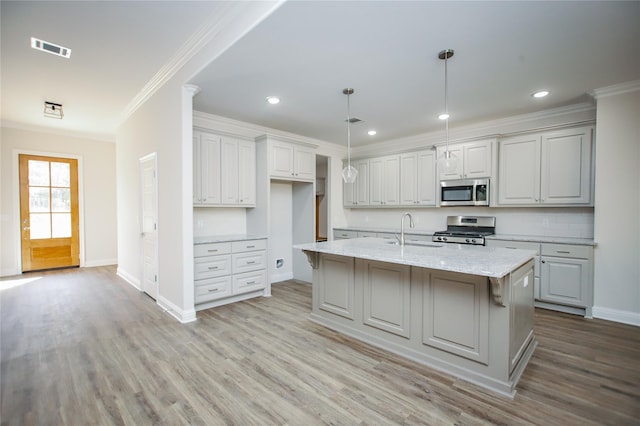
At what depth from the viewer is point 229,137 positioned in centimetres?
441

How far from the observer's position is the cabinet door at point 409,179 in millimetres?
5328

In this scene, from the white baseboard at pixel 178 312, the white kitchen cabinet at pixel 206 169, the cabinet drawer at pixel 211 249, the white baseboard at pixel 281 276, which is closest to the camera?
the white baseboard at pixel 178 312

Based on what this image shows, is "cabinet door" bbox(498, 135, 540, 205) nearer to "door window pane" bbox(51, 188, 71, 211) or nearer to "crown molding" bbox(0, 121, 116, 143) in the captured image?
"crown molding" bbox(0, 121, 116, 143)

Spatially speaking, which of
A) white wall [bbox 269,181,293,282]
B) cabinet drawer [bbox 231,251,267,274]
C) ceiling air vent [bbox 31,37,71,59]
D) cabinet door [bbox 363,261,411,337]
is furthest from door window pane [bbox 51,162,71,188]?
cabinet door [bbox 363,261,411,337]

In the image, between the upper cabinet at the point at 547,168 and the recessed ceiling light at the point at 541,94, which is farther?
the upper cabinet at the point at 547,168

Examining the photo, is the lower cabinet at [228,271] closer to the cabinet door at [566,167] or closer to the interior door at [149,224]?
the interior door at [149,224]

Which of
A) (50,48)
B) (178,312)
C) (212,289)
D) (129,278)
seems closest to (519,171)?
(212,289)

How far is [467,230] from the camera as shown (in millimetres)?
4918

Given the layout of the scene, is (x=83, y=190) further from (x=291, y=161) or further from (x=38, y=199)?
(x=291, y=161)

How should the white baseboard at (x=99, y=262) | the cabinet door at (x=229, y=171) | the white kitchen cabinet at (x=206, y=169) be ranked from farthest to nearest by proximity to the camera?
the white baseboard at (x=99, y=262)
the cabinet door at (x=229, y=171)
the white kitchen cabinet at (x=206, y=169)

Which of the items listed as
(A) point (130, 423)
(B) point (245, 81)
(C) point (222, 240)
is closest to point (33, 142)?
(C) point (222, 240)

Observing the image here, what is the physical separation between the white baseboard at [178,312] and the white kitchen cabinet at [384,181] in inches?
152

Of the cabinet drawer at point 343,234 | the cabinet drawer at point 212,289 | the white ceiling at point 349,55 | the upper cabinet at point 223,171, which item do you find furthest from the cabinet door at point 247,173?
the cabinet drawer at point 343,234

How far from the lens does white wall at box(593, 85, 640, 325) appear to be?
3.33 metres
